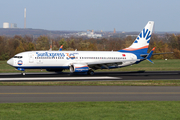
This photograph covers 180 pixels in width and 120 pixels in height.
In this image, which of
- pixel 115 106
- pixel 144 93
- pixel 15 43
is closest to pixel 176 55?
pixel 15 43

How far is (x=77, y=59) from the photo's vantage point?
127 feet

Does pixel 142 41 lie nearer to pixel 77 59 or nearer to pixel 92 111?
pixel 77 59

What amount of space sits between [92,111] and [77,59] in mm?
25258

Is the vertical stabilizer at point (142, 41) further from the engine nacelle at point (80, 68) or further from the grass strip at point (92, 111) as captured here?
the grass strip at point (92, 111)

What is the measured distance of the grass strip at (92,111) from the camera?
40.9 ft

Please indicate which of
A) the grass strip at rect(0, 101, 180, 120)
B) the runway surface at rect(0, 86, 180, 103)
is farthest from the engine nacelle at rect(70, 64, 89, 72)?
the grass strip at rect(0, 101, 180, 120)

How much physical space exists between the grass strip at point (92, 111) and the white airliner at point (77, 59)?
21.0 m

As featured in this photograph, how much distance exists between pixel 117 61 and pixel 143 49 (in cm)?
575

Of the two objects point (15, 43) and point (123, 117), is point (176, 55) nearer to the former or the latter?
point (15, 43)

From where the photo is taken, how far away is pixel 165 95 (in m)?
19.7

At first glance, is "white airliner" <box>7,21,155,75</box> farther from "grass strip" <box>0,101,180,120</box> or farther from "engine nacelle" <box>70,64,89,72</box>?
"grass strip" <box>0,101,180,120</box>

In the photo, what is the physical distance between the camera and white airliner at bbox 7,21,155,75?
120 feet

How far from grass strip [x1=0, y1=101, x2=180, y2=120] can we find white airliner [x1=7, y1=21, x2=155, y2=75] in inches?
826

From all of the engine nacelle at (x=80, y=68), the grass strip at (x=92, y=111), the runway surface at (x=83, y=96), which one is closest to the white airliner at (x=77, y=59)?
the engine nacelle at (x=80, y=68)
